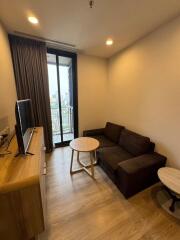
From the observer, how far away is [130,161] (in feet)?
6.35

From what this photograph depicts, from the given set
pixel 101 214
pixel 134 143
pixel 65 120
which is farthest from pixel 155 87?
pixel 65 120

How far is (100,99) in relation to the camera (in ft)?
12.0

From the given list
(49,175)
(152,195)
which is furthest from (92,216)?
(49,175)

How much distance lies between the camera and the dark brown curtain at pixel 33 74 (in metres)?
2.39

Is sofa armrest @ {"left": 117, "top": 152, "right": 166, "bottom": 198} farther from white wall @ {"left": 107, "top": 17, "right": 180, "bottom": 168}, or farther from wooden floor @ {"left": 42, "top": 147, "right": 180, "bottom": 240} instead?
white wall @ {"left": 107, "top": 17, "right": 180, "bottom": 168}

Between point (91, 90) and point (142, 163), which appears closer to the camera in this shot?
point (142, 163)

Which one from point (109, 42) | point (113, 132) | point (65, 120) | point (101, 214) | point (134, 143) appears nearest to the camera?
point (101, 214)

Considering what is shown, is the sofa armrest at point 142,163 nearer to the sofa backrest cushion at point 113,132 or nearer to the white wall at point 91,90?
the sofa backrest cushion at point 113,132

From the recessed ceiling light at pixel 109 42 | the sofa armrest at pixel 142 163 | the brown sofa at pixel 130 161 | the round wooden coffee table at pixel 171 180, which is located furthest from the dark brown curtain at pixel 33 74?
the round wooden coffee table at pixel 171 180

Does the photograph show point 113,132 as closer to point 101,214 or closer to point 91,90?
point 91,90

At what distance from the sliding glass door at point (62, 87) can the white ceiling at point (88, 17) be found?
67 cm

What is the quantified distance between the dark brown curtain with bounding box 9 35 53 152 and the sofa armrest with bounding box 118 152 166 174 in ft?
6.65

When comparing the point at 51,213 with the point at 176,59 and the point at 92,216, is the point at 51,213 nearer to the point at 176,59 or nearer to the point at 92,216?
the point at 92,216

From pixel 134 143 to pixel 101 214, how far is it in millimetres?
1348
